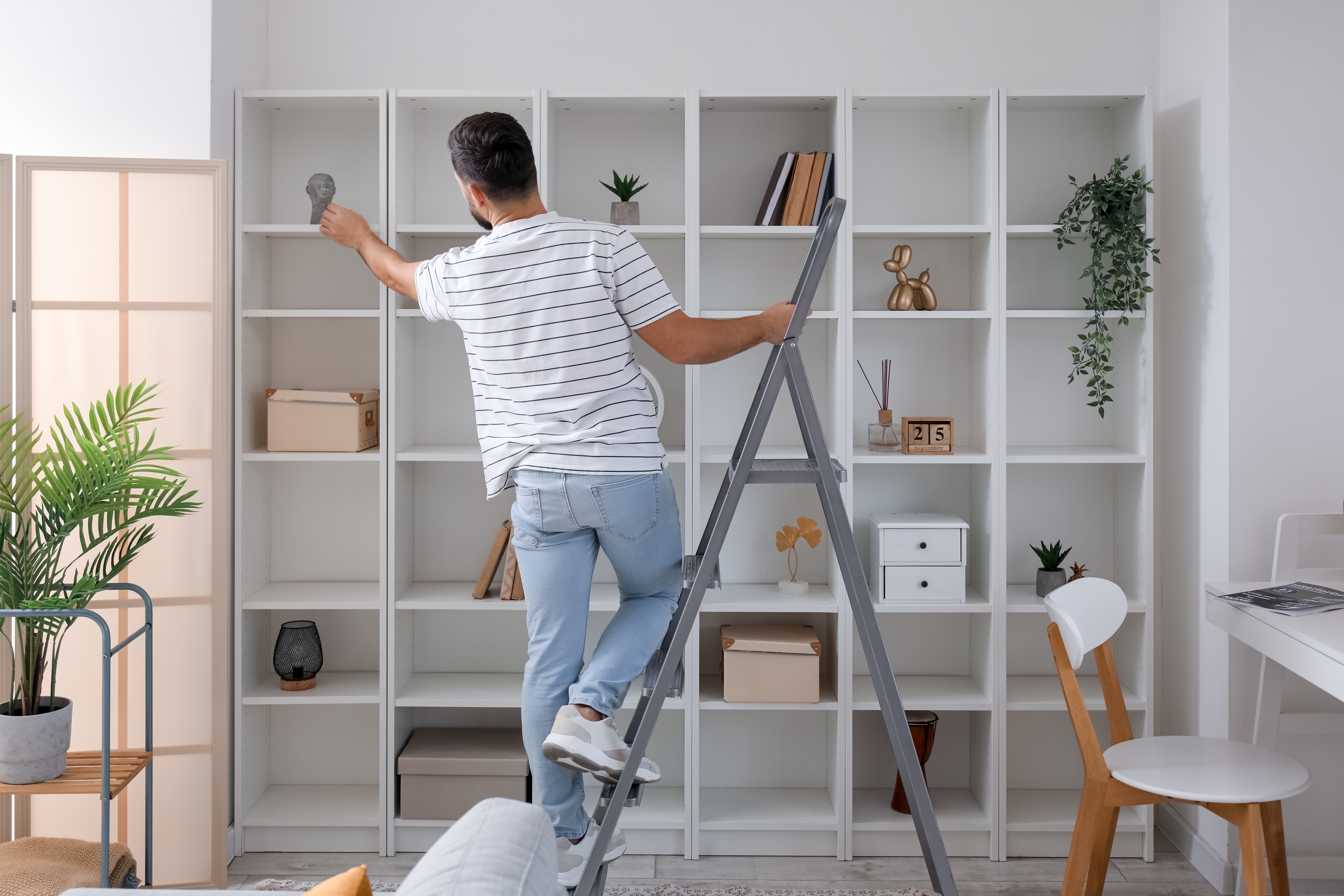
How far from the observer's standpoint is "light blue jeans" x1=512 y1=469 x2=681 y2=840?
1.78 m

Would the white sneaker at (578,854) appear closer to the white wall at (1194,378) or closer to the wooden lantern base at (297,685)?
the wooden lantern base at (297,685)

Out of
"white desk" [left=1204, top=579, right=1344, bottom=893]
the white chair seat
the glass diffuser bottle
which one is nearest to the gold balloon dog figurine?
the glass diffuser bottle

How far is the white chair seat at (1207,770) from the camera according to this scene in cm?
191

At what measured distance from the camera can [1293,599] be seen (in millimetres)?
2207

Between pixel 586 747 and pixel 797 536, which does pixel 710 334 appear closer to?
pixel 586 747

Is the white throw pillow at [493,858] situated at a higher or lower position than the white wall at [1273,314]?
lower

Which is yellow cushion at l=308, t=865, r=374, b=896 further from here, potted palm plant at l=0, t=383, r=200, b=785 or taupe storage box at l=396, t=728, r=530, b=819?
taupe storage box at l=396, t=728, r=530, b=819

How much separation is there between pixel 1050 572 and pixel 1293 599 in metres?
0.67

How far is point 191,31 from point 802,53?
1.75 metres

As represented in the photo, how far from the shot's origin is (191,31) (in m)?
2.63

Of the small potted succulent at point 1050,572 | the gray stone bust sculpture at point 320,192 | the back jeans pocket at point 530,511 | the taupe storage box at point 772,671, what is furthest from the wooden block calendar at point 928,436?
the gray stone bust sculpture at point 320,192

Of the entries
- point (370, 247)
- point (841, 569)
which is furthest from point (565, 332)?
point (370, 247)

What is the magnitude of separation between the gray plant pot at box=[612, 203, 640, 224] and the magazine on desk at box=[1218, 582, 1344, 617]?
180cm

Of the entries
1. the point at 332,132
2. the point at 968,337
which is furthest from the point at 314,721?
the point at 968,337
